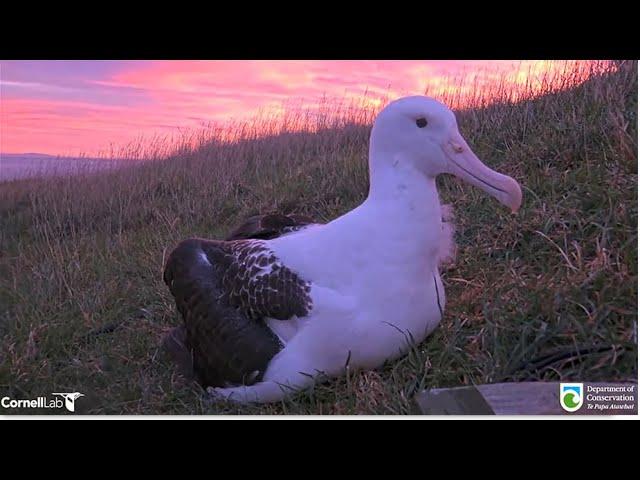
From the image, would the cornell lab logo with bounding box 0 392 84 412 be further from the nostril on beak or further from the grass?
the nostril on beak

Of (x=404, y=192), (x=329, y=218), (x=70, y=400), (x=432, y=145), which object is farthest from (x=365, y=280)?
(x=329, y=218)

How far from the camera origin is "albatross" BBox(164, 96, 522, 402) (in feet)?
8.03

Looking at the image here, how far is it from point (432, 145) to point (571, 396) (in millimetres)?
975

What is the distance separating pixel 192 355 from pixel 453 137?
1.37 meters

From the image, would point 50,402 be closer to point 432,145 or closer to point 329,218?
point 432,145

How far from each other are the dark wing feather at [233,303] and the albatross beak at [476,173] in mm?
700

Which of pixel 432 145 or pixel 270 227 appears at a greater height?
pixel 432 145

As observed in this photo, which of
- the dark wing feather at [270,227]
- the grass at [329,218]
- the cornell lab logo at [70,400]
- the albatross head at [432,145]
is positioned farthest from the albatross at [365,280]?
the cornell lab logo at [70,400]

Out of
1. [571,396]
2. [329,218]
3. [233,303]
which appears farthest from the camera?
[329,218]

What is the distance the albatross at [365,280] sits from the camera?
2.45 metres

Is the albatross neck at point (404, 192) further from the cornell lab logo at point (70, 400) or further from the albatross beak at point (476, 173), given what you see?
the cornell lab logo at point (70, 400)

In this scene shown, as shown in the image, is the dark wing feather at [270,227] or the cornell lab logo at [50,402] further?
the dark wing feather at [270,227]

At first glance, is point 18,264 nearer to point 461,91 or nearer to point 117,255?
point 117,255

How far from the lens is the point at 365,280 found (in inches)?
96.3
